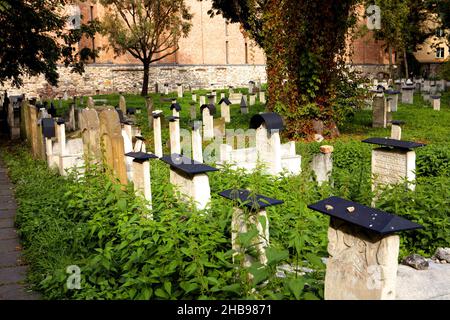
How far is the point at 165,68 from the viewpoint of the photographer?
1617 inches

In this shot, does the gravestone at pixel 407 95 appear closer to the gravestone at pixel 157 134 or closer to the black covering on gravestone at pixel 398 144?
the gravestone at pixel 157 134

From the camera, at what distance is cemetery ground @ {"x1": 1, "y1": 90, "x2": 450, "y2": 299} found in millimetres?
3920

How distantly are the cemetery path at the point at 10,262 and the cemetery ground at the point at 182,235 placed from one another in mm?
108

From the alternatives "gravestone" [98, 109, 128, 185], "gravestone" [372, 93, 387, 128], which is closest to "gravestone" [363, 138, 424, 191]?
"gravestone" [98, 109, 128, 185]

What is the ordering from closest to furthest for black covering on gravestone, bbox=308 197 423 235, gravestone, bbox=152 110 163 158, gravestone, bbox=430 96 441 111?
black covering on gravestone, bbox=308 197 423 235, gravestone, bbox=152 110 163 158, gravestone, bbox=430 96 441 111

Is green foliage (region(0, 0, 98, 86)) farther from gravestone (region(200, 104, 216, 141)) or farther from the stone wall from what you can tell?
the stone wall

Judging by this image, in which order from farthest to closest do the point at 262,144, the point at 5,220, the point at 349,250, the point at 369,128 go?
the point at 369,128 < the point at 262,144 < the point at 5,220 < the point at 349,250

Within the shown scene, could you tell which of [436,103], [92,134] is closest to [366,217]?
[92,134]

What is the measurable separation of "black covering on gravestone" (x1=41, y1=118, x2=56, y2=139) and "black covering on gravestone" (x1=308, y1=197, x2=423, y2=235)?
7.93m

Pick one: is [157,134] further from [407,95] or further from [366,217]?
[407,95]

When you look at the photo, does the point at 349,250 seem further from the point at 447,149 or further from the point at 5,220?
the point at 447,149

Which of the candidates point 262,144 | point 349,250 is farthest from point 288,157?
Answer: point 349,250

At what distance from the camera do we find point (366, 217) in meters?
3.33
